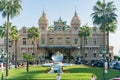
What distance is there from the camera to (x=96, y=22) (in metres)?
64.0

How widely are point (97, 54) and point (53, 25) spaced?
1805 cm

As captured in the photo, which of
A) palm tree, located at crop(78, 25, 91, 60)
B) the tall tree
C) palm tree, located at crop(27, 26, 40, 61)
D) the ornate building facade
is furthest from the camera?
the ornate building facade

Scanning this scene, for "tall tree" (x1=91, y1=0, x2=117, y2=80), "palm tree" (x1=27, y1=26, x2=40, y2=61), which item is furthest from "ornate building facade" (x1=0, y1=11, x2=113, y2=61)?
"tall tree" (x1=91, y1=0, x2=117, y2=80)

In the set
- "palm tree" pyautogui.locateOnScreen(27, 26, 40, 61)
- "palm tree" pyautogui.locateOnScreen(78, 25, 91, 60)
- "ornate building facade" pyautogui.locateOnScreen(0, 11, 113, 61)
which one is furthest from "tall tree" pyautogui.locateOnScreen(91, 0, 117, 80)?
"ornate building facade" pyautogui.locateOnScreen(0, 11, 113, 61)

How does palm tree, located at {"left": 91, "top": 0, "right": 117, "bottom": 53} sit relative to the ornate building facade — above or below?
above

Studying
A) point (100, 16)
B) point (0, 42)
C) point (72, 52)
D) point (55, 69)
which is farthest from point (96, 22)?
point (0, 42)

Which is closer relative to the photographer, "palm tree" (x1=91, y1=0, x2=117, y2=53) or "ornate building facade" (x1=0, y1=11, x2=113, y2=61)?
"palm tree" (x1=91, y1=0, x2=117, y2=53)

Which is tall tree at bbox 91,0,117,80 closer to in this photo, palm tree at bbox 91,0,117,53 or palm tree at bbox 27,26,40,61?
palm tree at bbox 91,0,117,53

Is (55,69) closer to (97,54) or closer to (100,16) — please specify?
(100,16)

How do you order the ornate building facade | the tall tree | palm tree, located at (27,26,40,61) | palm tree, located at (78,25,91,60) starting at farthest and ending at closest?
the ornate building facade → palm tree, located at (78,25,91,60) → palm tree, located at (27,26,40,61) → the tall tree

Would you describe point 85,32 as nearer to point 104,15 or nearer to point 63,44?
point 63,44

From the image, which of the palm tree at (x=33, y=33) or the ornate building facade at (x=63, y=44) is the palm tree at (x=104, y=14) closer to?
the palm tree at (x=33, y=33)

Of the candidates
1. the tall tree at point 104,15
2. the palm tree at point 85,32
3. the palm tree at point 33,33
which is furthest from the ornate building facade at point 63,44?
the tall tree at point 104,15

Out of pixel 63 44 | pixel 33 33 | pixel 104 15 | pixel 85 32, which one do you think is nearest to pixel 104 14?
pixel 104 15
